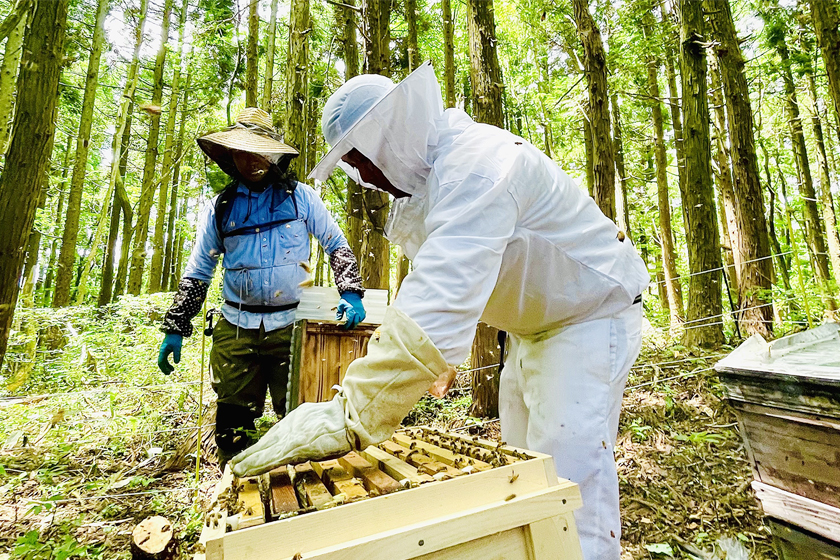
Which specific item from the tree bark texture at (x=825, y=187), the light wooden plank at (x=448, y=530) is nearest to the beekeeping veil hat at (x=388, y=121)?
the light wooden plank at (x=448, y=530)

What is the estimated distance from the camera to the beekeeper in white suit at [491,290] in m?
1.34

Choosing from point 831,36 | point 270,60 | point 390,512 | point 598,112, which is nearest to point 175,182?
point 270,60

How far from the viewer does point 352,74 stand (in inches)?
260

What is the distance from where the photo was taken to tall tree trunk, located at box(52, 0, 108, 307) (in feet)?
30.3

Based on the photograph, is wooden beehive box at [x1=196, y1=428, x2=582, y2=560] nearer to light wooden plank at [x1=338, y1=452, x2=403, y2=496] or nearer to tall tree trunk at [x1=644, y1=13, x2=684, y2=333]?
light wooden plank at [x1=338, y1=452, x2=403, y2=496]

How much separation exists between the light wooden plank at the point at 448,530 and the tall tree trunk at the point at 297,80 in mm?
4644

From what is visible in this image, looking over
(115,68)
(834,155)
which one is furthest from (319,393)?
(834,155)

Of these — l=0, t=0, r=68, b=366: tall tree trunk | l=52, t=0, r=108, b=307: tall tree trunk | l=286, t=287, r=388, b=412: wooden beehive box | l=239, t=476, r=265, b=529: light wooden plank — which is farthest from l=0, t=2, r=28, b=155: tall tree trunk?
l=52, t=0, r=108, b=307: tall tree trunk

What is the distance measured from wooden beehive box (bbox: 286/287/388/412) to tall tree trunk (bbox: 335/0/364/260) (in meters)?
2.27

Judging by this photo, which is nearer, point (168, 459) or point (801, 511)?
point (801, 511)

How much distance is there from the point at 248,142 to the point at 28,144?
1574mm

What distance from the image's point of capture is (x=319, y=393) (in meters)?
3.10

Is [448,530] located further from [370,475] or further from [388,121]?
[388,121]

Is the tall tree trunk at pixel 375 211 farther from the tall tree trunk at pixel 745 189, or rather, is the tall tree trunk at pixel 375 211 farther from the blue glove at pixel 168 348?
the tall tree trunk at pixel 745 189
